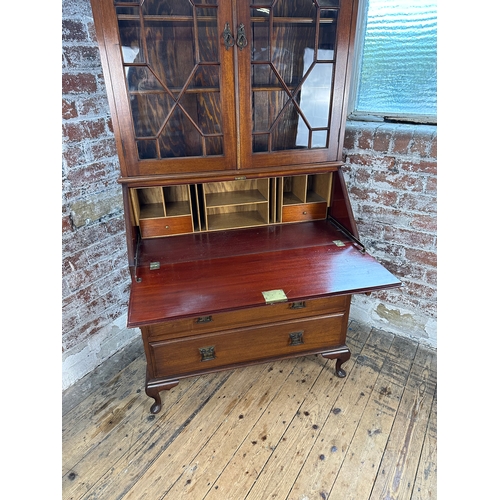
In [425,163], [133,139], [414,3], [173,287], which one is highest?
[414,3]

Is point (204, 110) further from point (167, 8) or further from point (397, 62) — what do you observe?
point (397, 62)

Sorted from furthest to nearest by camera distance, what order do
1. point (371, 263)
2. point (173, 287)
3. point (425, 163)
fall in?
point (425, 163) < point (371, 263) < point (173, 287)

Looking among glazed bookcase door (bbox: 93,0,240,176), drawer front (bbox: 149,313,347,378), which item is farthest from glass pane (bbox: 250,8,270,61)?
drawer front (bbox: 149,313,347,378)

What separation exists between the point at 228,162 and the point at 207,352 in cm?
83

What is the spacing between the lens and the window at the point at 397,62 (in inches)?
63.4

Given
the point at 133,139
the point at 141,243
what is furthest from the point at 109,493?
the point at 133,139

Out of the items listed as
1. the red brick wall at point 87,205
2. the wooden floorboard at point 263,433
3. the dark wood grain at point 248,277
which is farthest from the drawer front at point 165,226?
the wooden floorboard at point 263,433

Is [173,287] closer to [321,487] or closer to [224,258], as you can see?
[224,258]

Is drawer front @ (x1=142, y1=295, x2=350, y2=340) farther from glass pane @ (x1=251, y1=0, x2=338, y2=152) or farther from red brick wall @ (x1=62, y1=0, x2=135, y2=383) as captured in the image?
glass pane @ (x1=251, y1=0, x2=338, y2=152)

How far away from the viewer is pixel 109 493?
1.38 meters

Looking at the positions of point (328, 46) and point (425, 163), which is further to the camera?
point (425, 163)

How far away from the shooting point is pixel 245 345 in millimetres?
1558

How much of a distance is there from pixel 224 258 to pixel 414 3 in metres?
1.44

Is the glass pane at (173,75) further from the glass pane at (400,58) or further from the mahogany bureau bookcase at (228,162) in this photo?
the glass pane at (400,58)
